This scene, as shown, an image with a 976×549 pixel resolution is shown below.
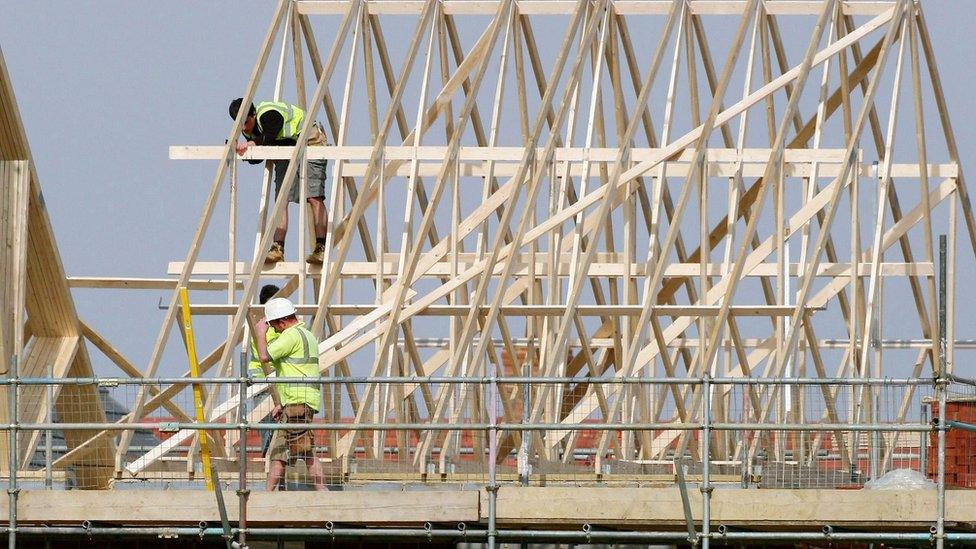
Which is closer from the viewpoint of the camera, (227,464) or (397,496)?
(397,496)

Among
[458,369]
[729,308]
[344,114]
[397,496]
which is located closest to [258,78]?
[344,114]

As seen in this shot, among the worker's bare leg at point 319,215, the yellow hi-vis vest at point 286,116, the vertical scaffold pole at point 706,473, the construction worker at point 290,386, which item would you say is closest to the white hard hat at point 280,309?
the construction worker at point 290,386

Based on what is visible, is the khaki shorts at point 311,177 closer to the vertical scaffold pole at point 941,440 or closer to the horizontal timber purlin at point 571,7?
the horizontal timber purlin at point 571,7

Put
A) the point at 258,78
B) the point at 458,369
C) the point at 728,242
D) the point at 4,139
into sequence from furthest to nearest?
1. the point at 728,242
2. the point at 258,78
3. the point at 458,369
4. the point at 4,139

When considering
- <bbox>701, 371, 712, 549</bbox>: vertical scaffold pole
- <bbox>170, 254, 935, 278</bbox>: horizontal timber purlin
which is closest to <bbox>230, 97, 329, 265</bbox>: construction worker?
<bbox>170, 254, 935, 278</bbox>: horizontal timber purlin

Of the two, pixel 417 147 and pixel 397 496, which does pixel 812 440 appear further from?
pixel 397 496

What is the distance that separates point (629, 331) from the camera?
27172 mm

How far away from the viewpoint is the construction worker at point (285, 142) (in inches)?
1013

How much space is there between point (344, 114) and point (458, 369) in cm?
418

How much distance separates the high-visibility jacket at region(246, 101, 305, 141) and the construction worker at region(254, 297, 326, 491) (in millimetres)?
5872

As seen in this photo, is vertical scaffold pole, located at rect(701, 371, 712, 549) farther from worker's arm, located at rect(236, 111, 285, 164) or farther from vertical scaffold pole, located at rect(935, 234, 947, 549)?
worker's arm, located at rect(236, 111, 285, 164)

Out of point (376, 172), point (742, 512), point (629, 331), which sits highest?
point (376, 172)

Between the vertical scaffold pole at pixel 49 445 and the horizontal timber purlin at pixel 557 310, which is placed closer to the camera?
the vertical scaffold pole at pixel 49 445

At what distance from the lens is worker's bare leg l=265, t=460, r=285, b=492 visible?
19.4 metres
